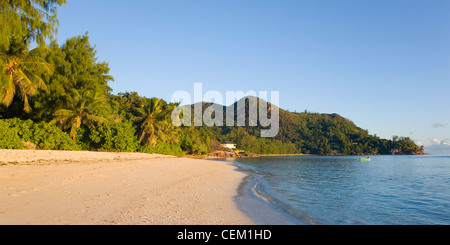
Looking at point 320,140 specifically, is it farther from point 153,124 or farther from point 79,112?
point 79,112

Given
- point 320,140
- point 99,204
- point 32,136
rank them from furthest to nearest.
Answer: point 320,140, point 32,136, point 99,204

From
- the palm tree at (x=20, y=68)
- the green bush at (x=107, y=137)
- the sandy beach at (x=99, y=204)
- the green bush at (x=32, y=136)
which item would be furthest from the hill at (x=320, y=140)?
the sandy beach at (x=99, y=204)

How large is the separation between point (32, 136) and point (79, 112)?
5029 mm

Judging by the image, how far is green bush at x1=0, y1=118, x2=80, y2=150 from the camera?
17.3 m

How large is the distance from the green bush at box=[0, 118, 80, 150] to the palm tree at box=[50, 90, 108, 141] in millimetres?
1460

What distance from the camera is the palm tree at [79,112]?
889 inches

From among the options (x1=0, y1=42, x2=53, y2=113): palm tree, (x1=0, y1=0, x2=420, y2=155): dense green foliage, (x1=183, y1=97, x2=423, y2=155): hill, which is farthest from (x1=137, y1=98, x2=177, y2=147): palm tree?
(x1=183, y1=97, x2=423, y2=155): hill

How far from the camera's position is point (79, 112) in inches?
941

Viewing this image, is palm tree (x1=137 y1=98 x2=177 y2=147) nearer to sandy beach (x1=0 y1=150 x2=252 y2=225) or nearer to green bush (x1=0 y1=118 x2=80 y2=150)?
green bush (x1=0 y1=118 x2=80 y2=150)

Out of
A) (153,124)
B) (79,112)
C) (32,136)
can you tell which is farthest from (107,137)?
(153,124)

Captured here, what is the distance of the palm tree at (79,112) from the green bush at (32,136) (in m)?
1.46
